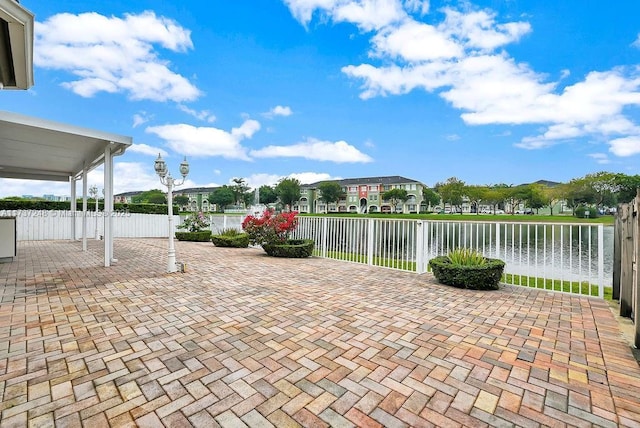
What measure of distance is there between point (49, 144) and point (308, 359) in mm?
7128

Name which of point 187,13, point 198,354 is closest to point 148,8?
point 187,13

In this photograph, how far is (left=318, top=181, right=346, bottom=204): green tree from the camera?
55.5m

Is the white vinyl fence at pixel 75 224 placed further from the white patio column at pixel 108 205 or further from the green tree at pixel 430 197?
the green tree at pixel 430 197

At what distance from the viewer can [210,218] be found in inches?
501

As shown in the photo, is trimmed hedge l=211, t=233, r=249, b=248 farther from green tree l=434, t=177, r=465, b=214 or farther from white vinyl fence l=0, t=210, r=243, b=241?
green tree l=434, t=177, r=465, b=214

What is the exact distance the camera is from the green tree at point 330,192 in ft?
182

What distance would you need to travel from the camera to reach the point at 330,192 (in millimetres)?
55531

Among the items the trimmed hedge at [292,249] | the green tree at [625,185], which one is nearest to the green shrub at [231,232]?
the trimmed hedge at [292,249]

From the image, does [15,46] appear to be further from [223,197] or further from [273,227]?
[223,197]

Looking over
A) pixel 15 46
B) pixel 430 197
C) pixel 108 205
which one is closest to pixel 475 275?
pixel 15 46

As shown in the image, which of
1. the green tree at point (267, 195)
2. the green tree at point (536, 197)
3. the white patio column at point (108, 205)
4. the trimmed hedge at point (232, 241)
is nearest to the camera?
the white patio column at point (108, 205)

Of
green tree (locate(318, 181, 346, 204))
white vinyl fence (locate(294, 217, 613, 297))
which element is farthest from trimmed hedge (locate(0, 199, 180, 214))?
green tree (locate(318, 181, 346, 204))

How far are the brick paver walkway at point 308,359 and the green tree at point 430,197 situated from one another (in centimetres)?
5324

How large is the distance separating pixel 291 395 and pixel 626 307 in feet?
12.4
